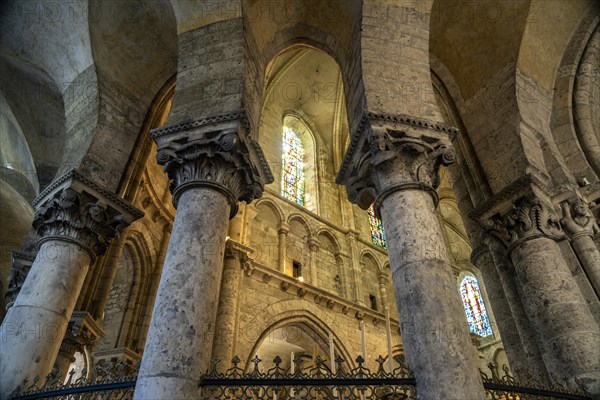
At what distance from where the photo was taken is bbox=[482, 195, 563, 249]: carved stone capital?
5.33 m

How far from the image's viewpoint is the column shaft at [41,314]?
412 centimetres

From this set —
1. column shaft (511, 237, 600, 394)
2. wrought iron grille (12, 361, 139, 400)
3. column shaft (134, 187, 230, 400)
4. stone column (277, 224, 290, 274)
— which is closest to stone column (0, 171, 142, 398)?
wrought iron grille (12, 361, 139, 400)

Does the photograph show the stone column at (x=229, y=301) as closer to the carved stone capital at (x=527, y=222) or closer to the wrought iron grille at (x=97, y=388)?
the wrought iron grille at (x=97, y=388)

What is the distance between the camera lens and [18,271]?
619 centimetres

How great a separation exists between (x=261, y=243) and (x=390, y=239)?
8184 mm

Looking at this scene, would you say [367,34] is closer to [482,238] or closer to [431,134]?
[431,134]

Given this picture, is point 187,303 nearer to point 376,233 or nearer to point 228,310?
point 228,310

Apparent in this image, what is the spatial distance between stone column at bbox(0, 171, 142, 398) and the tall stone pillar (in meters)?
3.17

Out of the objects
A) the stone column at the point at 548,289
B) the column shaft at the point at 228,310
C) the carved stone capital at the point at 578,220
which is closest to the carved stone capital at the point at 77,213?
the column shaft at the point at 228,310

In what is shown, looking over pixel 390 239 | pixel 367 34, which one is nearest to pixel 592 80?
pixel 367 34

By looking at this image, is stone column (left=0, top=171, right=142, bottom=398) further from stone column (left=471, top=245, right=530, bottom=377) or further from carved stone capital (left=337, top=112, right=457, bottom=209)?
stone column (left=471, top=245, right=530, bottom=377)

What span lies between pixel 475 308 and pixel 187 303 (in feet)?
58.2

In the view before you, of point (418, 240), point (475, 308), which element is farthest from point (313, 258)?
point (475, 308)

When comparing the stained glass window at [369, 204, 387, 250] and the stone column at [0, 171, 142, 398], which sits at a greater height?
the stained glass window at [369, 204, 387, 250]
